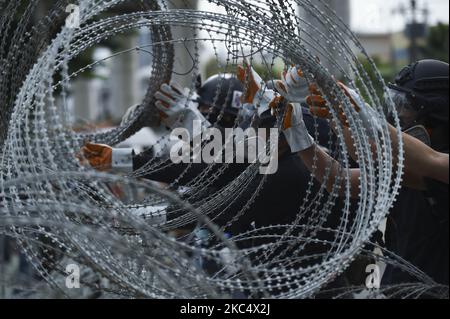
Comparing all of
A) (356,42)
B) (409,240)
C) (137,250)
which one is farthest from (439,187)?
(137,250)

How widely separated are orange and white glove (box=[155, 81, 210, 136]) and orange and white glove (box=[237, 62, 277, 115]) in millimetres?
965

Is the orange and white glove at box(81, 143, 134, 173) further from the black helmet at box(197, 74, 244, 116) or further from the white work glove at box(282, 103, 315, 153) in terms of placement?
the white work glove at box(282, 103, 315, 153)

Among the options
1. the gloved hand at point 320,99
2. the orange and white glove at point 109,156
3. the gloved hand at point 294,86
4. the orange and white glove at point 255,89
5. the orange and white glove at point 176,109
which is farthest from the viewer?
the orange and white glove at point 176,109

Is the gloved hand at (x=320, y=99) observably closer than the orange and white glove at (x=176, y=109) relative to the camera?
Yes

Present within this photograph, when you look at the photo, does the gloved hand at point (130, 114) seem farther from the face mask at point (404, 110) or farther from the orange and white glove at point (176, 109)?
the face mask at point (404, 110)

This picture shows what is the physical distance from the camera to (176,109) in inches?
231

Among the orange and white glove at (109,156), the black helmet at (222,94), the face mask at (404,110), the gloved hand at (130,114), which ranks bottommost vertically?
the orange and white glove at (109,156)

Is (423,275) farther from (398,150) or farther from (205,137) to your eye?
(205,137)

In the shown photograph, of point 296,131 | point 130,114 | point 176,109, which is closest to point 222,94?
point 176,109

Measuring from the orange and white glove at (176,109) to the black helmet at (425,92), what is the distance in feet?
7.21

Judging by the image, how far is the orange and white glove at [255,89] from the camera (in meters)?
4.68

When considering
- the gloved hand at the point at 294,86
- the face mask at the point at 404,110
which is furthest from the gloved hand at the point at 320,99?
the face mask at the point at 404,110

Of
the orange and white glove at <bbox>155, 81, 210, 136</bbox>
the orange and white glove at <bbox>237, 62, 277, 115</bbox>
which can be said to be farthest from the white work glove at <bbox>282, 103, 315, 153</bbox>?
the orange and white glove at <bbox>155, 81, 210, 136</bbox>

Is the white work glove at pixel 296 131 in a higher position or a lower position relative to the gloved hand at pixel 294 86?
lower
